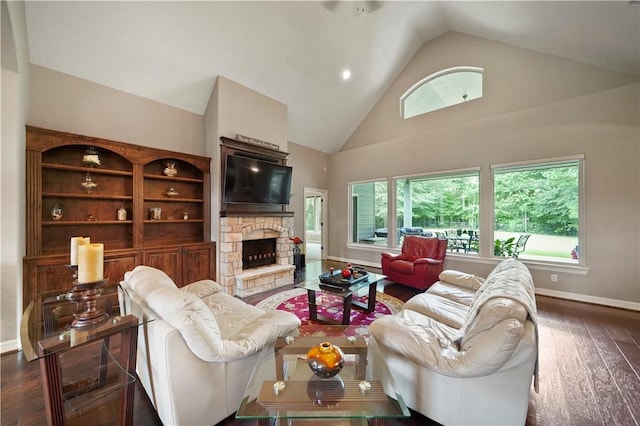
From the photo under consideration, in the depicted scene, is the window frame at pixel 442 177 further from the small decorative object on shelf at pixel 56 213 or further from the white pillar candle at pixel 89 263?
the small decorative object on shelf at pixel 56 213

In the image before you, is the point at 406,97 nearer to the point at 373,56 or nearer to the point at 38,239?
the point at 373,56

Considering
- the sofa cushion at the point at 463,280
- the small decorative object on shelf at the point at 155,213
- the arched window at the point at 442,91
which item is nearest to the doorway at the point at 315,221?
the arched window at the point at 442,91

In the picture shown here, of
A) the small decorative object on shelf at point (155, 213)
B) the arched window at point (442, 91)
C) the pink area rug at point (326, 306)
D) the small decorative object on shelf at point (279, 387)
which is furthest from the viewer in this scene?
the arched window at point (442, 91)

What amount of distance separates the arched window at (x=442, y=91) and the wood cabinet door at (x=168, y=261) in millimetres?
5509

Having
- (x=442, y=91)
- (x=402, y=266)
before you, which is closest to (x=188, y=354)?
(x=402, y=266)

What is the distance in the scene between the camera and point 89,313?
4.96 ft

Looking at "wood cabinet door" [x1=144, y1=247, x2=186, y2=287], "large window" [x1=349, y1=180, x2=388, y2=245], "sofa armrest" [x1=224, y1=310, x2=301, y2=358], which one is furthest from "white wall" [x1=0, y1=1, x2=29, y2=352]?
"large window" [x1=349, y1=180, x2=388, y2=245]

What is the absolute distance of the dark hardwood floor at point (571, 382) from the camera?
5.49ft

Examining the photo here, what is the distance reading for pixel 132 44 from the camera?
338 cm

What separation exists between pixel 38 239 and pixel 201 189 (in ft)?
7.10

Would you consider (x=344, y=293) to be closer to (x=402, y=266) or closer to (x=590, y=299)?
(x=402, y=266)

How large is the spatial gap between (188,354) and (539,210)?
5.51 metres

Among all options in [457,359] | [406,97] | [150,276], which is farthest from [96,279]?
[406,97]

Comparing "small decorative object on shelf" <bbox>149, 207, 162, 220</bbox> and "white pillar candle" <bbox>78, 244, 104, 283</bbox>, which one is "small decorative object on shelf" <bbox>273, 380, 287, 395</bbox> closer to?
"white pillar candle" <bbox>78, 244, 104, 283</bbox>
